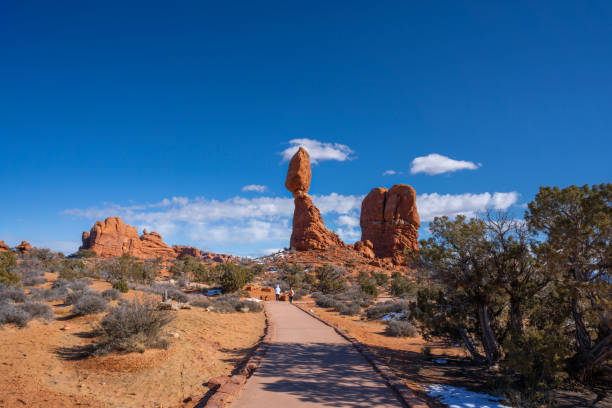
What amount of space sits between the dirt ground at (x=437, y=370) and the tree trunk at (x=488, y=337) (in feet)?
1.11

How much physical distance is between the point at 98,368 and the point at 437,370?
7970mm

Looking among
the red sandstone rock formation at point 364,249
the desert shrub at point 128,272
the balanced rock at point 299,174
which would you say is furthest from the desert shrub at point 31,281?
the red sandstone rock formation at point 364,249

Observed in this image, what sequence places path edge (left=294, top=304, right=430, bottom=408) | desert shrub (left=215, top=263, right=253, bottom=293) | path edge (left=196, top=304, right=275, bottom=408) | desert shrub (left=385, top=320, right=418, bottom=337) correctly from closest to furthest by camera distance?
path edge (left=196, top=304, right=275, bottom=408) < path edge (left=294, top=304, right=430, bottom=408) < desert shrub (left=385, top=320, right=418, bottom=337) < desert shrub (left=215, top=263, right=253, bottom=293)

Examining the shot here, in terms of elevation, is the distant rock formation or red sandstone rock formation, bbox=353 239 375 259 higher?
the distant rock formation

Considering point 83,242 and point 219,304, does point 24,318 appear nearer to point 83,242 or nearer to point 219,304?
point 219,304

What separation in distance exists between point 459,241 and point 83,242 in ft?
277

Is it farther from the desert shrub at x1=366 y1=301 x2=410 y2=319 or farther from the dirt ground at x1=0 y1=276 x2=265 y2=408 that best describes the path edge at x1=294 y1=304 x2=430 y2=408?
the desert shrub at x1=366 y1=301 x2=410 y2=319

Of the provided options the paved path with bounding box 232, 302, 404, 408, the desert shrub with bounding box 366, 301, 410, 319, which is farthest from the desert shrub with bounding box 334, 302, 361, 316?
the paved path with bounding box 232, 302, 404, 408

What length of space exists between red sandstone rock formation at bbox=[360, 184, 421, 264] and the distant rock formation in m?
11.5

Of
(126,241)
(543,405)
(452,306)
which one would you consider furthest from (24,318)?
(126,241)

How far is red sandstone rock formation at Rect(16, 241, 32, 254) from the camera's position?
39.1 m

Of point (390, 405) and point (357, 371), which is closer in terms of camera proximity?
point (390, 405)

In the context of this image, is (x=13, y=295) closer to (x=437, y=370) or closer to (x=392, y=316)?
(x=437, y=370)

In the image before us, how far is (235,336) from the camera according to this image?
38.0ft
